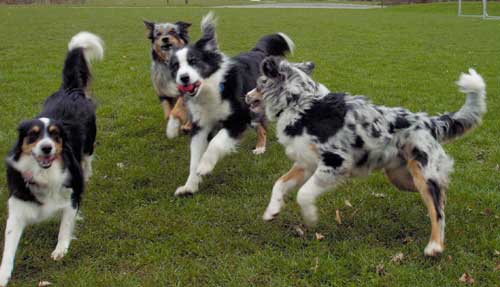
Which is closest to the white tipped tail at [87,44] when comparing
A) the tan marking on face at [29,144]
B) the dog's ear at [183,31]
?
the dog's ear at [183,31]

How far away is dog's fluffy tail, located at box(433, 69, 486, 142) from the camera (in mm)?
4332

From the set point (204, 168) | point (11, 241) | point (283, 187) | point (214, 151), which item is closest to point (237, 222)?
point (283, 187)

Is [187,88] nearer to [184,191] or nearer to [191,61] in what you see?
[191,61]

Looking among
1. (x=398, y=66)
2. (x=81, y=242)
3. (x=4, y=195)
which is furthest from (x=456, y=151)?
(x=398, y=66)

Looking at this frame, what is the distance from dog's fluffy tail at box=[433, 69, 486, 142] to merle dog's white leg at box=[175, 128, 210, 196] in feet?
8.46

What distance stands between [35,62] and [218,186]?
924 centimetres

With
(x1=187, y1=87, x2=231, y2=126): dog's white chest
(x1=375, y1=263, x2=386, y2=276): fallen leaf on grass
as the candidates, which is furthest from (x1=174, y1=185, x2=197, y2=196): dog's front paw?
(x1=375, y1=263, x2=386, y2=276): fallen leaf on grass

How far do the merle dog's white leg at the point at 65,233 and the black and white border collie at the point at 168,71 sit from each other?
279 cm

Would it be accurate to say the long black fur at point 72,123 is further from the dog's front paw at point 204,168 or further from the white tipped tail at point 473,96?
the white tipped tail at point 473,96

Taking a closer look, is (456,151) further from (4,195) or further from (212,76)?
(4,195)

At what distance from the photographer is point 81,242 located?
4434 mm

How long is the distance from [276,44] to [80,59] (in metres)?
2.98

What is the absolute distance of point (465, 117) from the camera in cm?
436

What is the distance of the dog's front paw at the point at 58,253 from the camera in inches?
164
